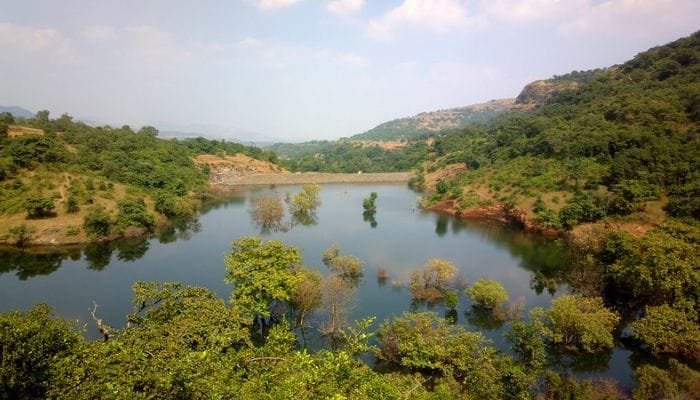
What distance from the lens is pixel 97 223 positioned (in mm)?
41188

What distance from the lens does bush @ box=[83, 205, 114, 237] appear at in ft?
133

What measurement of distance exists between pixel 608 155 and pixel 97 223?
6524 centimetres

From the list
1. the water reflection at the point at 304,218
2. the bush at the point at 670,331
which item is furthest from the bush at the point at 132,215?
the bush at the point at 670,331

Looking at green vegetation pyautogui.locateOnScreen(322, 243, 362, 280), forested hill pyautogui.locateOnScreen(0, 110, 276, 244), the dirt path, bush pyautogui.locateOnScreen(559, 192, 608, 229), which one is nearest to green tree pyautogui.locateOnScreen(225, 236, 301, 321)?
green vegetation pyautogui.locateOnScreen(322, 243, 362, 280)

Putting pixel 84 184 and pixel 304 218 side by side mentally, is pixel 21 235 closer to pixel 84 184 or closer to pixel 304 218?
pixel 84 184

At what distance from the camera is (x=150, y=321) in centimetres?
1568

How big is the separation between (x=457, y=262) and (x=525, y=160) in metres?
34.6

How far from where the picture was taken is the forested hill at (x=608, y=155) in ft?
140

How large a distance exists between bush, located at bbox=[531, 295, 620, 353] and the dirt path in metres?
72.5

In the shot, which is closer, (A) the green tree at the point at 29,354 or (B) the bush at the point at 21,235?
(A) the green tree at the point at 29,354

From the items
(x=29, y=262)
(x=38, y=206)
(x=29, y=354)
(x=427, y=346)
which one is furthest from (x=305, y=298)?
(x=38, y=206)

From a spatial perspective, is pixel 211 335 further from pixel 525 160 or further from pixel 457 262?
pixel 525 160

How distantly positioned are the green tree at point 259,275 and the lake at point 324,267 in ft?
21.3

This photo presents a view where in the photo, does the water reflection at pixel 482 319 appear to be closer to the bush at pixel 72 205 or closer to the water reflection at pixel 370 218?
the water reflection at pixel 370 218
